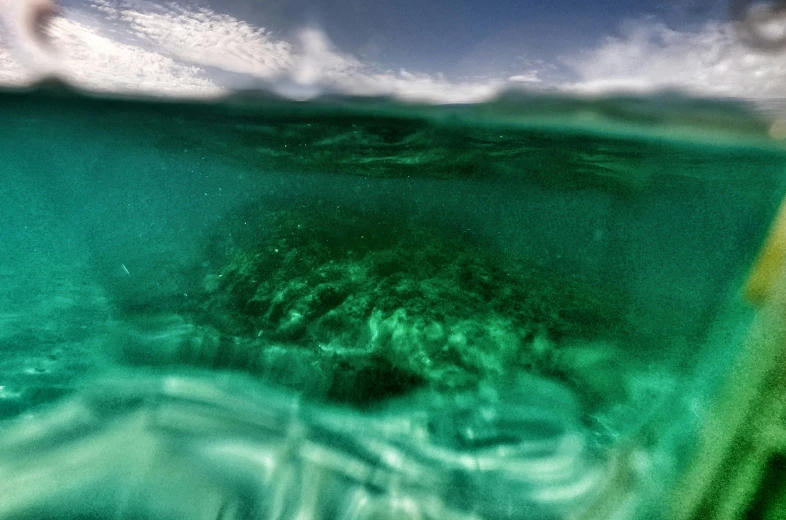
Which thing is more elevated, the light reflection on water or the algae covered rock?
the algae covered rock

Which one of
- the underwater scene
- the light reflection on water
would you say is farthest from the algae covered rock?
the light reflection on water

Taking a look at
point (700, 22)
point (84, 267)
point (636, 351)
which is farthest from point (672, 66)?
point (84, 267)

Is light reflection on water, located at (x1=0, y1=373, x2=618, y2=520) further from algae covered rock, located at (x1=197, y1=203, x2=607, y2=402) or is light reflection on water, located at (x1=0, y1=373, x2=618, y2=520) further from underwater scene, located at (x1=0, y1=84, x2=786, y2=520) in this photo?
algae covered rock, located at (x1=197, y1=203, x2=607, y2=402)

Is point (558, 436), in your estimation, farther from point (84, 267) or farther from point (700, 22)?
point (84, 267)

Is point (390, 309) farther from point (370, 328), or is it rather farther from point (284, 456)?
point (284, 456)

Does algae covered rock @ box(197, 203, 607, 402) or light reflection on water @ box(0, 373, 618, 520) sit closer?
light reflection on water @ box(0, 373, 618, 520)

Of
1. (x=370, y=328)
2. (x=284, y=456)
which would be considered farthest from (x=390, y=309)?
(x=284, y=456)

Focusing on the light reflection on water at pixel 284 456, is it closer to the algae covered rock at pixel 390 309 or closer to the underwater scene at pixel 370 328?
the underwater scene at pixel 370 328

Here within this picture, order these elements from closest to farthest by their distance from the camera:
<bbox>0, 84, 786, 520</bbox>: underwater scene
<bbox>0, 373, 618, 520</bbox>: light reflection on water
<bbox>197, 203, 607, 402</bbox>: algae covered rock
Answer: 1. <bbox>0, 373, 618, 520</bbox>: light reflection on water
2. <bbox>0, 84, 786, 520</bbox>: underwater scene
3. <bbox>197, 203, 607, 402</bbox>: algae covered rock
